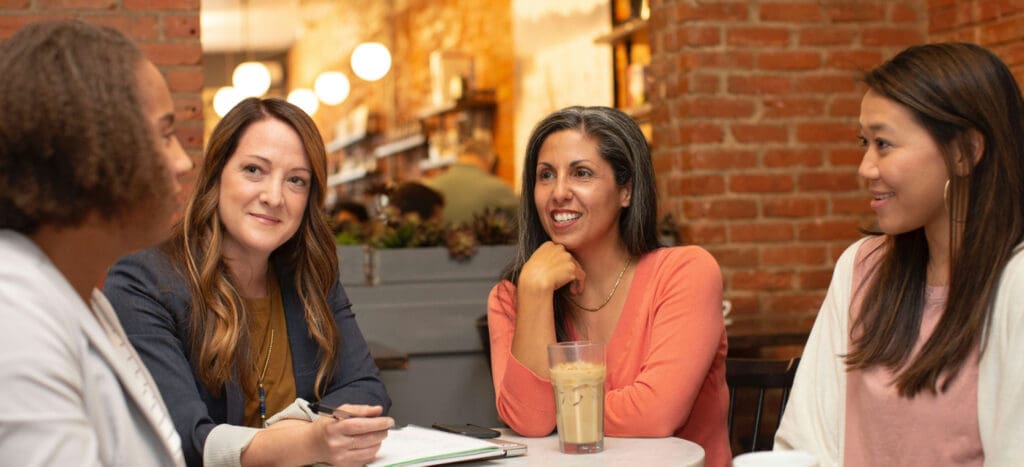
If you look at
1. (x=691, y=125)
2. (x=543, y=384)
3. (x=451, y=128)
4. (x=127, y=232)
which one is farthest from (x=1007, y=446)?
(x=451, y=128)

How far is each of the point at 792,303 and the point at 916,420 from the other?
2.31 metres

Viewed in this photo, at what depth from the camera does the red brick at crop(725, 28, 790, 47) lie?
3868 mm

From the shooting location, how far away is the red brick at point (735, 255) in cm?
389

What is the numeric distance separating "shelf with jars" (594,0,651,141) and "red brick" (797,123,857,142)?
68 cm

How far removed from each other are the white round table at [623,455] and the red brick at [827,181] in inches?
89.6

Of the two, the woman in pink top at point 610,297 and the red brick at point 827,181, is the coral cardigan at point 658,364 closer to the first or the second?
the woman in pink top at point 610,297

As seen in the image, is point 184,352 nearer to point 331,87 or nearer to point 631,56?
point 631,56

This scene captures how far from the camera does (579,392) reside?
1711mm

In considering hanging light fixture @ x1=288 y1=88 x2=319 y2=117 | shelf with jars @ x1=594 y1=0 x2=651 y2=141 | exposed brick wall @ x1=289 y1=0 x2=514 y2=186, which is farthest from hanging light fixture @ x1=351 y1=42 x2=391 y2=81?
shelf with jars @ x1=594 y1=0 x2=651 y2=141

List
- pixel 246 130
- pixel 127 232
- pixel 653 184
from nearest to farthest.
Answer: pixel 127 232
pixel 246 130
pixel 653 184

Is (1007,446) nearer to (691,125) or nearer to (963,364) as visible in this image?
(963,364)

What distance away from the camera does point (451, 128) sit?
8.67 meters

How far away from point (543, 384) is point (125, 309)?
75cm

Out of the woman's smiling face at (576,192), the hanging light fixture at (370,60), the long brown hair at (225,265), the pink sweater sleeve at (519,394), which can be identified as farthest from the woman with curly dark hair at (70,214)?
the hanging light fixture at (370,60)
